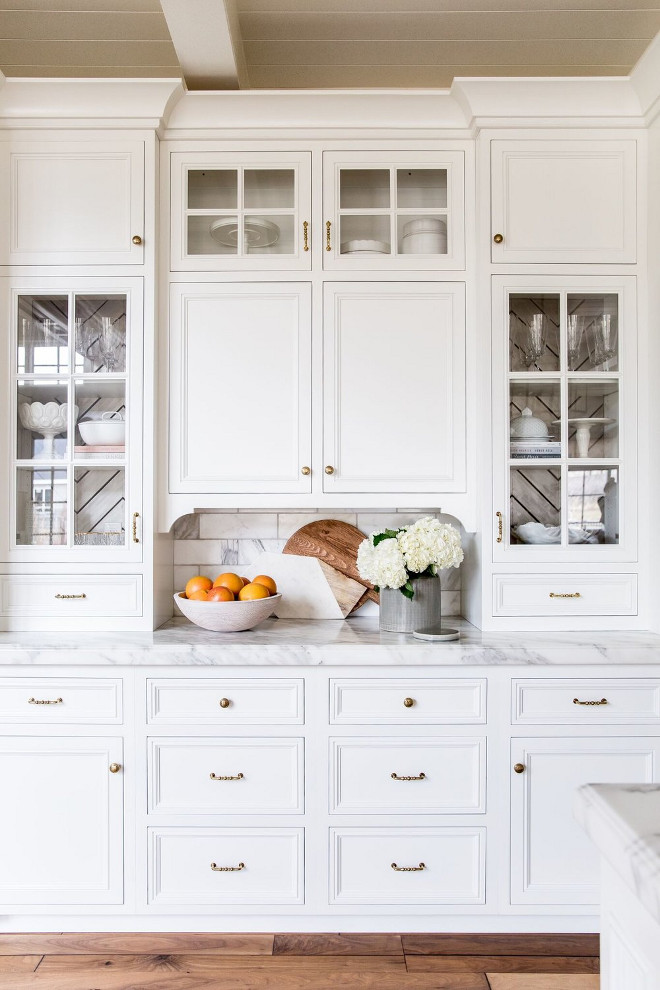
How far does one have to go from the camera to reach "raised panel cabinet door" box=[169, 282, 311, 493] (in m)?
2.30

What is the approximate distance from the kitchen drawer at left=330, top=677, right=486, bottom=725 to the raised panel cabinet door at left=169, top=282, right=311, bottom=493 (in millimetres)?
666

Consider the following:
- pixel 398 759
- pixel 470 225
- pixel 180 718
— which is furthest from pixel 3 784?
pixel 470 225

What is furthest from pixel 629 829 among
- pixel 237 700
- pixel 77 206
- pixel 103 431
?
pixel 77 206

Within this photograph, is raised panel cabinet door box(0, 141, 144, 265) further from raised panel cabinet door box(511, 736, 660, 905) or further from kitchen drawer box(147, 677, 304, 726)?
raised panel cabinet door box(511, 736, 660, 905)

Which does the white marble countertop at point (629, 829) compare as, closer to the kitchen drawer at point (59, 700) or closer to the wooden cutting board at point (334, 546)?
the kitchen drawer at point (59, 700)

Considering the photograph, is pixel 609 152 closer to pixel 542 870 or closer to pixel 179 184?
pixel 179 184


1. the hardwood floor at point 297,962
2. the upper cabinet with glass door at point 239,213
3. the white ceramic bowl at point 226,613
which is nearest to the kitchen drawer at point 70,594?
the white ceramic bowl at point 226,613

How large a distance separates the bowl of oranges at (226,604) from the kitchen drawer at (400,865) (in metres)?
0.67

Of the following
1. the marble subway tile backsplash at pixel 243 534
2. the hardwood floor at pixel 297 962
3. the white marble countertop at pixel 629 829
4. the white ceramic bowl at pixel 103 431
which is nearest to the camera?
the white marble countertop at pixel 629 829

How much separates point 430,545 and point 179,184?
1439mm

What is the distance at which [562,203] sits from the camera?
2.25 m

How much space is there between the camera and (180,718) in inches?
81.0

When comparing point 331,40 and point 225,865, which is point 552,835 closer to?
point 225,865

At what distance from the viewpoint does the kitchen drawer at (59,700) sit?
2.06 metres
